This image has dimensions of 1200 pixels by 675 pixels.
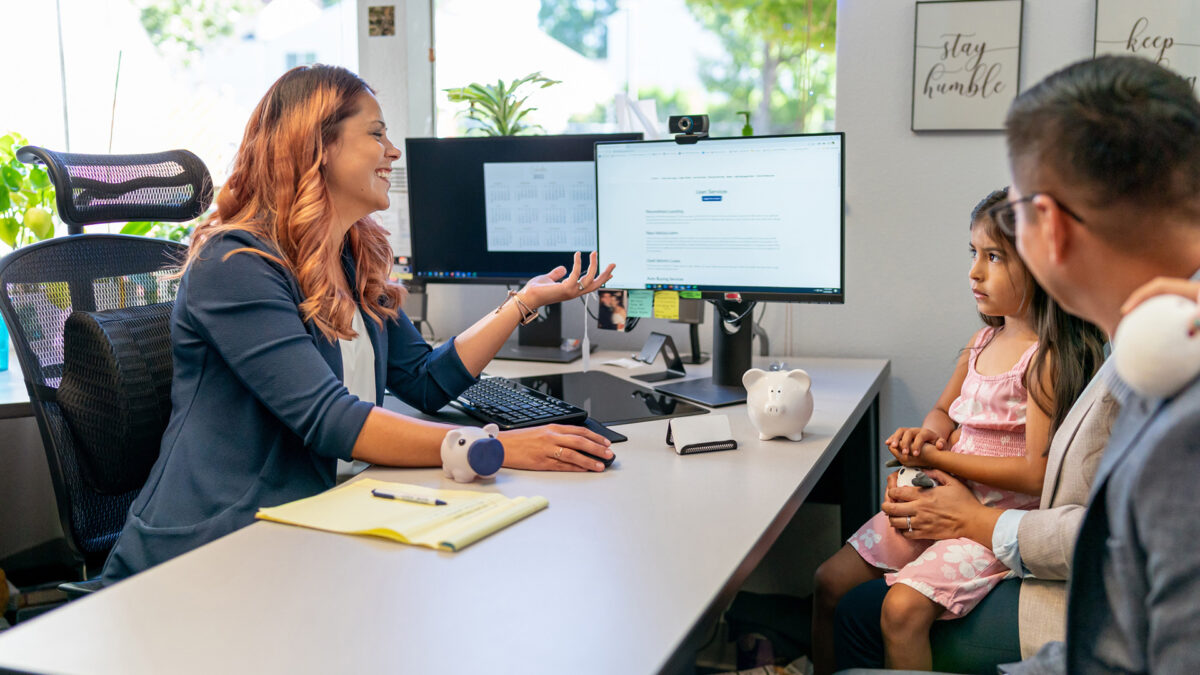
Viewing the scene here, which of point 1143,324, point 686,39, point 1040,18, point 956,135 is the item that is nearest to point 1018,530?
point 1143,324

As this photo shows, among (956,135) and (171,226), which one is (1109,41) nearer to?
(956,135)

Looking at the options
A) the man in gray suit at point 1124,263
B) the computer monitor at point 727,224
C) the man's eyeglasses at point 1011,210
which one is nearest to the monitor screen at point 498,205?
the computer monitor at point 727,224

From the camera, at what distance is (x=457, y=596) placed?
92 centimetres

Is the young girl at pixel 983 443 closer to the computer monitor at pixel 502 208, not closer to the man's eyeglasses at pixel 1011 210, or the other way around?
the man's eyeglasses at pixel 1011 210

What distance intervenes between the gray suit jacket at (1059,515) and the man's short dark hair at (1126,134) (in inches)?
19.5

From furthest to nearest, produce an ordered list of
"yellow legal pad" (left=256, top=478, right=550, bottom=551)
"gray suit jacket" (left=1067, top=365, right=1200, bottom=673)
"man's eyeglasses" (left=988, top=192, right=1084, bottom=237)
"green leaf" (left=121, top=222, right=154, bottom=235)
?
"green leaf" (left=121, top=222, right=154, bottom=235), "yellow legal pad" (left=256, top=478, right=550, bottom=551), "man's eyeglasses" (left=988, top=192, right=1084, bottom=237), "gray suit jacket" (left=1067, top=365, right=1200, bottom=673)

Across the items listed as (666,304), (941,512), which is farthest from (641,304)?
(941,512)

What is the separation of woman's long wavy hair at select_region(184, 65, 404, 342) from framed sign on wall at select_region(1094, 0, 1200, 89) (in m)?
1.59

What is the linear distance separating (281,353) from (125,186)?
63 cm

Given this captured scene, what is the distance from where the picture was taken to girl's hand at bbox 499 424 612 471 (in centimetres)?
135

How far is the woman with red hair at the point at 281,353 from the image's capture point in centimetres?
135

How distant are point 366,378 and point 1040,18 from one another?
5.44 ft

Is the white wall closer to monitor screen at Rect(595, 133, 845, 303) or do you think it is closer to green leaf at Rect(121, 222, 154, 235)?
monitor screen at Rect(595, 133, 845, 303)

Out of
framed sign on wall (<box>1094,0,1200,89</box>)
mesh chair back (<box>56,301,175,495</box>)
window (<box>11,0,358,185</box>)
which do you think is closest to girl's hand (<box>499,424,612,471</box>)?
mesh chair back (<box>56,301,175,495</box>)
